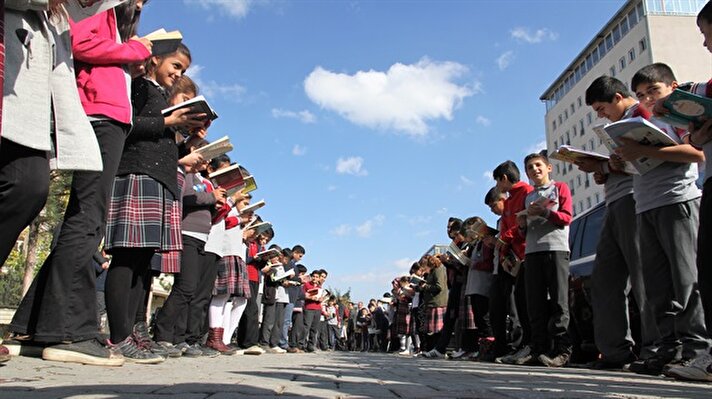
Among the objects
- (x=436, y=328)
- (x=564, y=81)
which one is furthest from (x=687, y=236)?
(x=564, y=81)

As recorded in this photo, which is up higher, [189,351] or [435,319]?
[435,319]

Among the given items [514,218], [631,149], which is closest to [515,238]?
[514,218]

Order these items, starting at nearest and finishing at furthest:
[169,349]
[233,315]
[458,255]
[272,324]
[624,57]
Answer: [169,349]
[233,315]
[458,255]
[272,324]
[624,57]

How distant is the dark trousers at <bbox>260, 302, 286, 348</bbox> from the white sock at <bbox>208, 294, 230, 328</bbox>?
2.61m

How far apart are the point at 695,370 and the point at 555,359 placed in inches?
85.1

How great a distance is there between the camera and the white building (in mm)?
48312

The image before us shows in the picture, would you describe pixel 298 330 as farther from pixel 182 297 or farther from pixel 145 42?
pixel 145 42

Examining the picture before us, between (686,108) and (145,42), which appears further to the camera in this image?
(145,42)

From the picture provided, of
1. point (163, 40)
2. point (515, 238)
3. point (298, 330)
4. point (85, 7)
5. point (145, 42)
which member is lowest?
point (298, 330)

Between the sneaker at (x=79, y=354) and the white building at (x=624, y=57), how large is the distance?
51.3m

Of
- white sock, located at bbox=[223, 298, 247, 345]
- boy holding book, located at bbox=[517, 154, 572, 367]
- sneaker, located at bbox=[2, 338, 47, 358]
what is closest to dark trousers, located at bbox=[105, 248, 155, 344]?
sneaker, located at bbox=[2, 338, 47, 358]

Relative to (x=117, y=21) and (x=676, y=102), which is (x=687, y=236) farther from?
(x=117, y=21)

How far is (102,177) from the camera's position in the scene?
318 cm

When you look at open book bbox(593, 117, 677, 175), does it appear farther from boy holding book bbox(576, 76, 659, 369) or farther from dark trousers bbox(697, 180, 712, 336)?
dark trousers bbox(697, 180, 712, 336)
